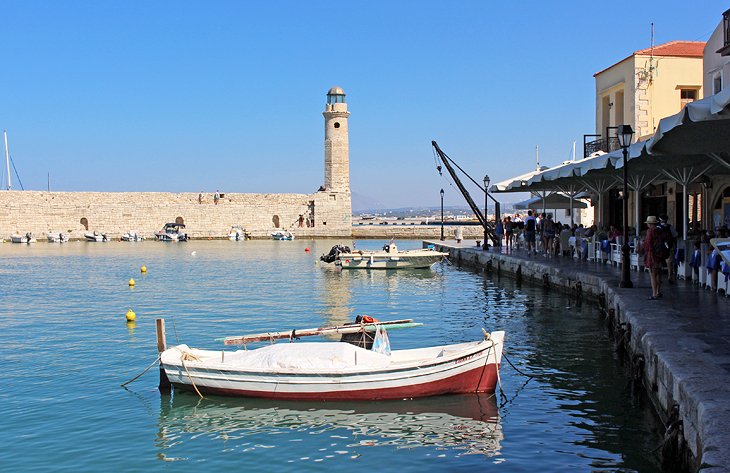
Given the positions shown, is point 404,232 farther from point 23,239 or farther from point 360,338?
point 360,338

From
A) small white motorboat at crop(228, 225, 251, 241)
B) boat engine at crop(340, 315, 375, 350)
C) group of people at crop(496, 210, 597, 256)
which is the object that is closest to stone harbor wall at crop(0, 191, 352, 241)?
small white motorboat at crop(228, 225, 251, 241)

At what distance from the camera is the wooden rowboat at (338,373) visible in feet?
32.6

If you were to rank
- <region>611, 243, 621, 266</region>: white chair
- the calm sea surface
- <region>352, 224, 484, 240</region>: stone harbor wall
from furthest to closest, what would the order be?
<region>352, 224, 484, 240</region>: stone harbor wall
<region>611, 243, 621, 266</region>: white chair
the calm sea surface

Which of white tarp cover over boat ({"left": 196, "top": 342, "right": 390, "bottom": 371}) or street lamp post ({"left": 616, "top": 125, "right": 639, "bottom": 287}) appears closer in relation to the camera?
white tarp cover over boat ({"left": 196, "top": 342, "right": 390, "bottom": 371})

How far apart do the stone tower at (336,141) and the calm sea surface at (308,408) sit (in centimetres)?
4885

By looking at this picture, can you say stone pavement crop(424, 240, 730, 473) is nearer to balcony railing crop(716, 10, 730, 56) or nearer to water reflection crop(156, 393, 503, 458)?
water reflection crop(156, 393, 503, 458)

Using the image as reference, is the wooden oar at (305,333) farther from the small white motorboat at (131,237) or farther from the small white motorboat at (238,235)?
the small white motorboat at (131,237)

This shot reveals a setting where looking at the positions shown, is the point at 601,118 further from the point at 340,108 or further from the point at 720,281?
the point at 340,108

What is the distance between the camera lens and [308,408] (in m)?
9.87

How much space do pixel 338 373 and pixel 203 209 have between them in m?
61.8

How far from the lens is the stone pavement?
5957mm

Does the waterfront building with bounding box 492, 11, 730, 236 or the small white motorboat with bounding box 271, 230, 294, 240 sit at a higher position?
the waterfront building with bounding box 492, 11, 730, 236

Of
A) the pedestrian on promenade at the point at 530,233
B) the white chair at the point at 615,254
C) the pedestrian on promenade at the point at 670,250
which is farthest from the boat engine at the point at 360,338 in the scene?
the pedestrian on promenade at the point at 530,233

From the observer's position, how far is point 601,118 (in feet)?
104
